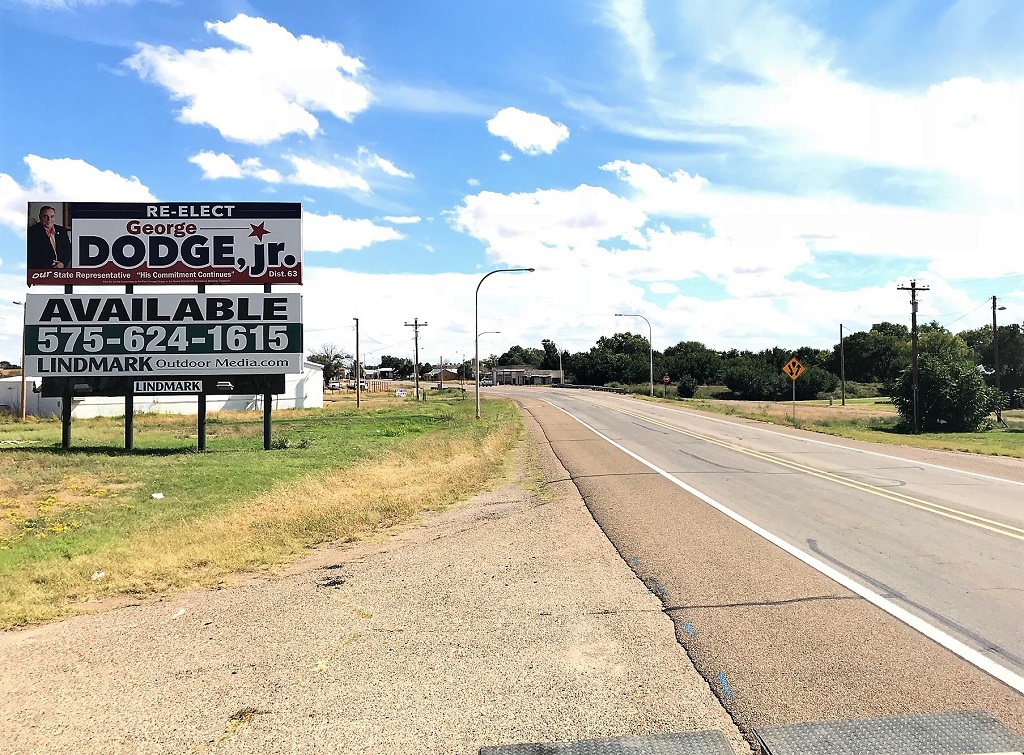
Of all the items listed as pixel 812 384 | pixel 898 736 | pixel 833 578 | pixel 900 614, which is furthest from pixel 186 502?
pixel 812 384

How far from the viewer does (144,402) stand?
5144 cm

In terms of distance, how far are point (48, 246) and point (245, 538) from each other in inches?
794

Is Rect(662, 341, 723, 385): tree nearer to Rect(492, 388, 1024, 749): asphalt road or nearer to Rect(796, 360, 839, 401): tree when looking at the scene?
Rect(796, 360, 839, 401): tree

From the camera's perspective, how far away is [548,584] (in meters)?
7.46

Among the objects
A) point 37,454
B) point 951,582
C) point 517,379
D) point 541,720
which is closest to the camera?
point 541,720

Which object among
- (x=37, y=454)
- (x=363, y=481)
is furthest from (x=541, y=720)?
(x=37, y=454)

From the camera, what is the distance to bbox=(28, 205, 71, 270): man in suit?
24531mm

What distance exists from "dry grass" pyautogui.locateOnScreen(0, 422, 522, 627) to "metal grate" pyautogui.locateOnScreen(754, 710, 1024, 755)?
626 cm

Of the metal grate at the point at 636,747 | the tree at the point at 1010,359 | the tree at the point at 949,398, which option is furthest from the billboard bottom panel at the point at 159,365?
the tree at the point at 1010,359

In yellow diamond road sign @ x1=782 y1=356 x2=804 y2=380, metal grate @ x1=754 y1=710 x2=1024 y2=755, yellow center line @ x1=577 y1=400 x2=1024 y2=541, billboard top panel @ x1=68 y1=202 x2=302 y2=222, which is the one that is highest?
billboard top panel @ x1=68 y1=202 x2=302 y2=222

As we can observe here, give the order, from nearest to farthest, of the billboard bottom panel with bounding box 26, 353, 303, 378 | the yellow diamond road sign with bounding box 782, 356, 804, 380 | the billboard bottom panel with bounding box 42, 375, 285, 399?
1. the billboard bottom panel with bounding box 26, 353, 303, 378
2. the billboard bottom panel with bounding box 42, 375, 285, 399
3. the yellow diamond road sign with bounding box 782, 356, 804, 380

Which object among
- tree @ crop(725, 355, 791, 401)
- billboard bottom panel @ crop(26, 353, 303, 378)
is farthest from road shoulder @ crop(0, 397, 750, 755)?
tree @ crop(725, 355, 791, 401)

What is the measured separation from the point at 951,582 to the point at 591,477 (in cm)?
923

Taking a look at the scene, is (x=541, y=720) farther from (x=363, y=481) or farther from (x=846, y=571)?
(x=363, y=481)
